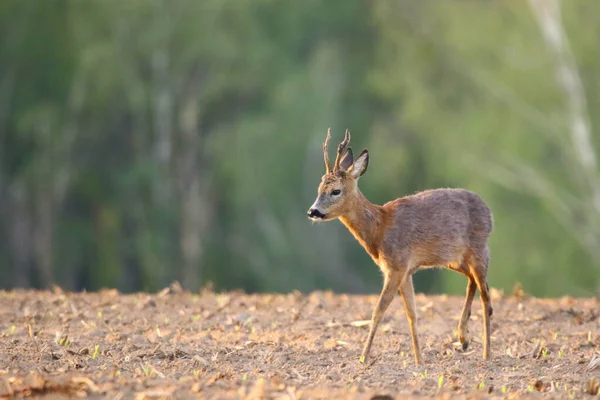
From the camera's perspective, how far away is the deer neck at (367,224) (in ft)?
40.5

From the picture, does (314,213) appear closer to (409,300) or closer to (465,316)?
(409,300)

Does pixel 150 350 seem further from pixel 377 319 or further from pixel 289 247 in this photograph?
pixel 289 247

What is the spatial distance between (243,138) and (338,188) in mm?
27589

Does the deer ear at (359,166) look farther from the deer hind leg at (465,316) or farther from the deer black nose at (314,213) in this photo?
the deer hind leg at (465,316)

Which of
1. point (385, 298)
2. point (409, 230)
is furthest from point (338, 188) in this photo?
point (385, 298)

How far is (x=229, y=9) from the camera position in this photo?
40.6m

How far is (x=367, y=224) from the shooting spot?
486 inches

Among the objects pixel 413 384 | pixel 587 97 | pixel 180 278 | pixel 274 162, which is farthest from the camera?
pixel 274 162

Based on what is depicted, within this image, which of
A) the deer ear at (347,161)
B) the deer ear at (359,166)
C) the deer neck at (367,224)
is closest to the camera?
the deer neck at (367,224)

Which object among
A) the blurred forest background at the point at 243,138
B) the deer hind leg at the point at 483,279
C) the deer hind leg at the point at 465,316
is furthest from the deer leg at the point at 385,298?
A: the blurred forest background at the point at 243,138

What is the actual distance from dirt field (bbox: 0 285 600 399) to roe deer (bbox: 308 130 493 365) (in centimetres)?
57

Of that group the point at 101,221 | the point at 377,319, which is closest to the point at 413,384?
the point at 377,319

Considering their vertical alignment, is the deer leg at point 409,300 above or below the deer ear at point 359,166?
below

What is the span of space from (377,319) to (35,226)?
29187mm
